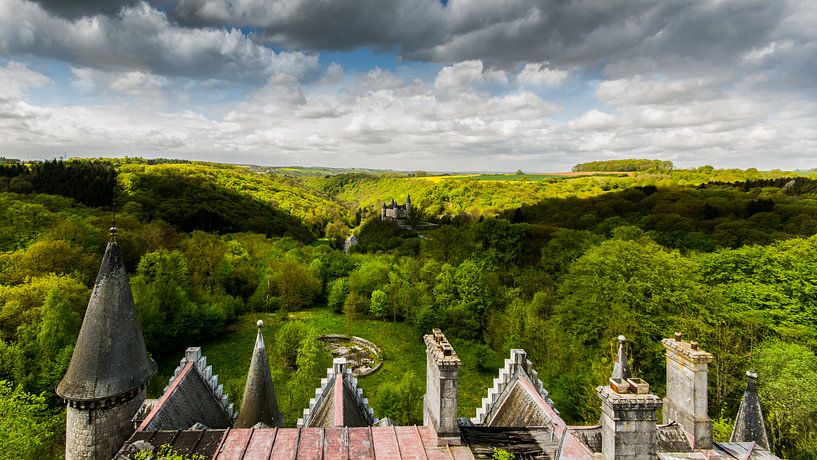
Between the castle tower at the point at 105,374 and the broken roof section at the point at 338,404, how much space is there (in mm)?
5364

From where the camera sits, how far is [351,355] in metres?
38.1

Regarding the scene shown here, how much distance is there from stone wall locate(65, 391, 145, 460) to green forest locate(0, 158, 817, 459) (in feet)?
26.2

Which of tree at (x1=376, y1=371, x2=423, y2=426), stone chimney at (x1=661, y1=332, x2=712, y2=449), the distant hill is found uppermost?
the distant hill

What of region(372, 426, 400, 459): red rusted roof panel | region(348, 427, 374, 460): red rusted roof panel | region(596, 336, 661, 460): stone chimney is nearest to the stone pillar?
region(596, 336, 661, 460): stone chimney

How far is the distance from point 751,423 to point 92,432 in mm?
18755

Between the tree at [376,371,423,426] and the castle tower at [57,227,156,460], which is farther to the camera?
the tree at [376,371,423,426]

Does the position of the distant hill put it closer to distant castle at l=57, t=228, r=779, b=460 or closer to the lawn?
the lawn

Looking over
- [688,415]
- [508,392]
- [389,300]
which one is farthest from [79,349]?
[389,300]

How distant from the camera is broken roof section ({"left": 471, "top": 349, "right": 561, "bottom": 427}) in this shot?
12883 mm

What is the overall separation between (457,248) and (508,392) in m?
36.0

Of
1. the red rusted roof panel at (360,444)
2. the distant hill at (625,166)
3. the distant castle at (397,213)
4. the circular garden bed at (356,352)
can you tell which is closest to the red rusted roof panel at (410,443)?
the red rusted roof panel at (360,444)

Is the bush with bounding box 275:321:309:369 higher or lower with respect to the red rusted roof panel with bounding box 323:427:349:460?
lower

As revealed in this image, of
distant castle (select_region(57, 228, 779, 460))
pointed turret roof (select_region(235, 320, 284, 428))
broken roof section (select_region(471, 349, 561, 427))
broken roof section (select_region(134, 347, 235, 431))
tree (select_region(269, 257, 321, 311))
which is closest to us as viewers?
distant castle (select_region(57, 228, 779, 460))

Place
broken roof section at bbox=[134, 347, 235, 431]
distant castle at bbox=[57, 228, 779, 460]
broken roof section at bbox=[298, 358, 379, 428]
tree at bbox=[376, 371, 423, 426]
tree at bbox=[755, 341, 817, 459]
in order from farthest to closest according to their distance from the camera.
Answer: tree at bbox=[376, 371, 423, 426] → tree at bbox=[755, 341, 817, 459] → broken roof section at bbox=[298, 358, 379, 428] → broken roof section at bbox=[134, 347, 235, 431] → distant castle at bbox=[57, 228, 779, 460]
